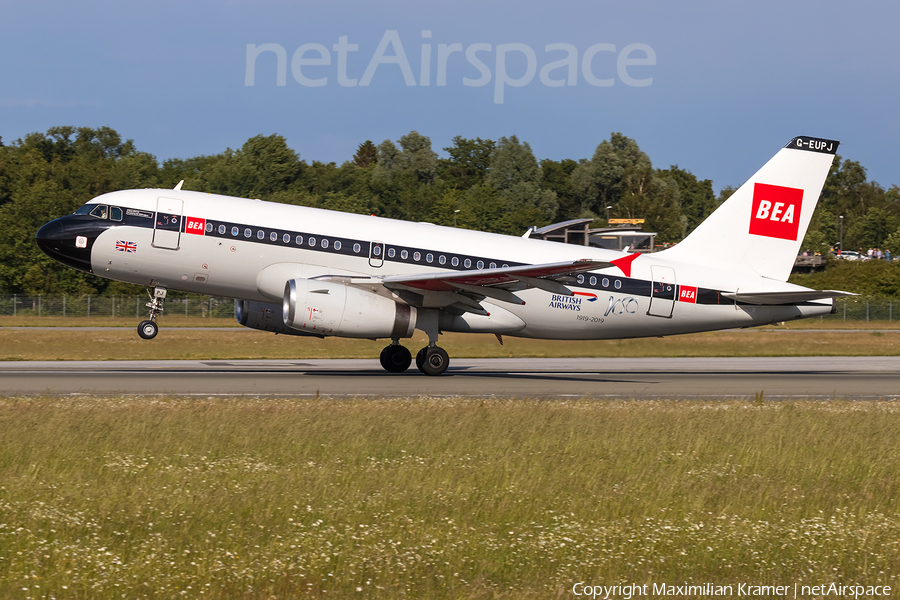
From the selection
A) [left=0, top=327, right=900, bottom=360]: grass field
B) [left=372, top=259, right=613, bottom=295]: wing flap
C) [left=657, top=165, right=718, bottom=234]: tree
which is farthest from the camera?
[left=657, top=165, right=718, bottom=234]: tree

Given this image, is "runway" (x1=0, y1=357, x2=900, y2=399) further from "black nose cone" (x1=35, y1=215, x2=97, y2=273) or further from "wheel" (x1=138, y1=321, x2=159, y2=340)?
"black nose cone" (x1=35, y1=215, x2=97, y2=273)

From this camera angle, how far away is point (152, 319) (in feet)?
78.8

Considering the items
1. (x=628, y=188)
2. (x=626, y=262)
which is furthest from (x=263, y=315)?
(x=628, y=188)

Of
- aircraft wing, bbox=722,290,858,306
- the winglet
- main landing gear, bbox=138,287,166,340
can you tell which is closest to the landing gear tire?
the winglet

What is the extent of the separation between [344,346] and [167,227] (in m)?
14.4

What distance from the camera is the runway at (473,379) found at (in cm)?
2125

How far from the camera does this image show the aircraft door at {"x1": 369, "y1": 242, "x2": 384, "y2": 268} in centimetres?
2453

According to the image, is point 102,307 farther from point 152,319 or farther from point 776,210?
point 776,210

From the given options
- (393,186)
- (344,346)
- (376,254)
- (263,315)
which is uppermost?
A: (393,186)

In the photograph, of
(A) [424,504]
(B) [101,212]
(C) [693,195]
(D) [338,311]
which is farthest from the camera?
(C) [693,195]

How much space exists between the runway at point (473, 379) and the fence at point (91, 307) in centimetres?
3368

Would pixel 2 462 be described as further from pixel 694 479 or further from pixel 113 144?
pixel 113 144

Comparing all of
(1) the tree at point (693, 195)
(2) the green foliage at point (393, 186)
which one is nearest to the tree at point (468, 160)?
(2) the green foliage at point (393, 186)

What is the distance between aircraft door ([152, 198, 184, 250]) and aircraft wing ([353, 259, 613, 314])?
4.99 m
